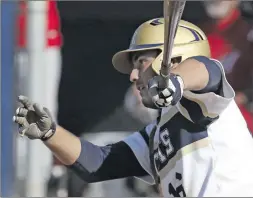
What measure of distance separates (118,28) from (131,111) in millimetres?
606

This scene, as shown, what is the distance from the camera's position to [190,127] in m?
2.61

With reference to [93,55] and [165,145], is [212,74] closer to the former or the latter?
[165,145]

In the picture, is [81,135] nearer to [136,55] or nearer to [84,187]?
[84,187]

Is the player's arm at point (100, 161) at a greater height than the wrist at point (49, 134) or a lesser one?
lesser

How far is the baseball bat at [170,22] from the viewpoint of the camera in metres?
2.01

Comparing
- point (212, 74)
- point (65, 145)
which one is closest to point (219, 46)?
point (65, 145)

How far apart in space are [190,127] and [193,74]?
1.31 feet

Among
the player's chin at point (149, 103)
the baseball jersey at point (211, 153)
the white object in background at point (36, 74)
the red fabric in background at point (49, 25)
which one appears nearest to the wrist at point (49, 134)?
the baseball jersey at point (211, 153)

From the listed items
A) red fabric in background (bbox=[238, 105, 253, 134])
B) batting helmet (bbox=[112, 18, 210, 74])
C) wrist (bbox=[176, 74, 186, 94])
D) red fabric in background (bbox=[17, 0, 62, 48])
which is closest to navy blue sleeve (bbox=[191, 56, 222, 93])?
wrist (bbox=[176, 74, 186, 94])

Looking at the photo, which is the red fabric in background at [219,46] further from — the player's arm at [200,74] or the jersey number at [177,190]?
the player's arm at [200,74]

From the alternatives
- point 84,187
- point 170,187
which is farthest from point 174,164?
point 84,187

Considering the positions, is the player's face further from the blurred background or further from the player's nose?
the blurred background

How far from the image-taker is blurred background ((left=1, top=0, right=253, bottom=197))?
4699 millimetres

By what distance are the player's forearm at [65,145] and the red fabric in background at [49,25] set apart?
6.63ft
